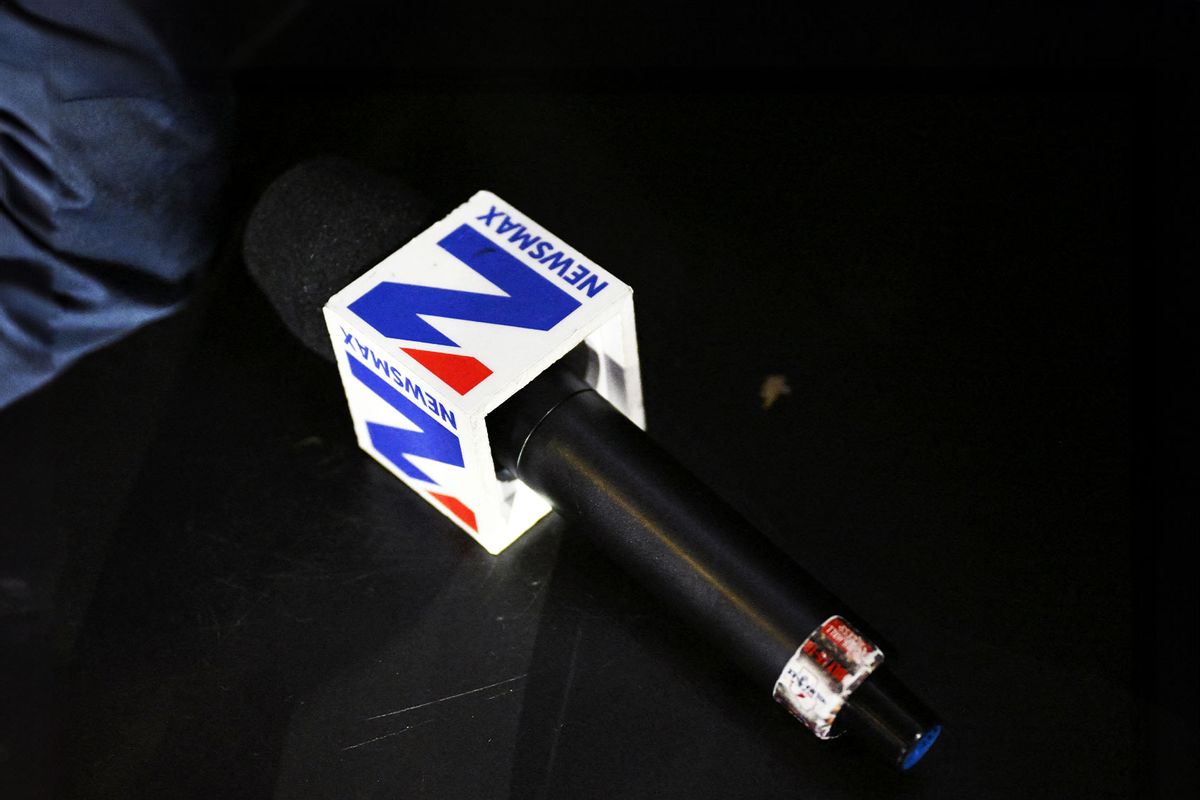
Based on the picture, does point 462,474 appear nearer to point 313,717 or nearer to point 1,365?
point 313,717

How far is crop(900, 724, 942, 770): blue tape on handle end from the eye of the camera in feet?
1.86

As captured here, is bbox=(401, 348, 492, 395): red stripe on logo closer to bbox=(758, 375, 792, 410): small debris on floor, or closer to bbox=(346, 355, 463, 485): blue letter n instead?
bbox=(346, 355, 463, 485): blue letter n

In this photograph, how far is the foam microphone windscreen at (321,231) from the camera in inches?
26.0

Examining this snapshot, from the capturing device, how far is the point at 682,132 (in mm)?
812

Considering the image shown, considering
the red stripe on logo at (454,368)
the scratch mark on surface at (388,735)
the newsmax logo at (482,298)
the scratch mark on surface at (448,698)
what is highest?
the newsmax logo at (482,298)

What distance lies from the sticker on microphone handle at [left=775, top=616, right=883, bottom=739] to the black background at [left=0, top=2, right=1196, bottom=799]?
0.05m

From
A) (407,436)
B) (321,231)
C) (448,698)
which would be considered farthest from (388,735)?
(321,231)

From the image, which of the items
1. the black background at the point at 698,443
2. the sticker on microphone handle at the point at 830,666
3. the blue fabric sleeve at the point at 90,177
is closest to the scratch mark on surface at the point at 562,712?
the black background at the point at 698,443

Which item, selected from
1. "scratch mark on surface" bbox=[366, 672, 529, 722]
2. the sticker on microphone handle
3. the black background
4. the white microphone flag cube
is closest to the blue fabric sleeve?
the black background

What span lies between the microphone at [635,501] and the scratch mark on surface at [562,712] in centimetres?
5

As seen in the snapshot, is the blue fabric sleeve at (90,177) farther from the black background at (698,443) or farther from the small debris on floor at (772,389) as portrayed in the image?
the small debris on floor at (772,389)

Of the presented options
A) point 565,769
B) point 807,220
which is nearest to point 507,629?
point 565,769

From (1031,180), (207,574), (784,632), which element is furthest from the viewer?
(1031,180)

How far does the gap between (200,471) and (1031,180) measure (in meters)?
0.48
